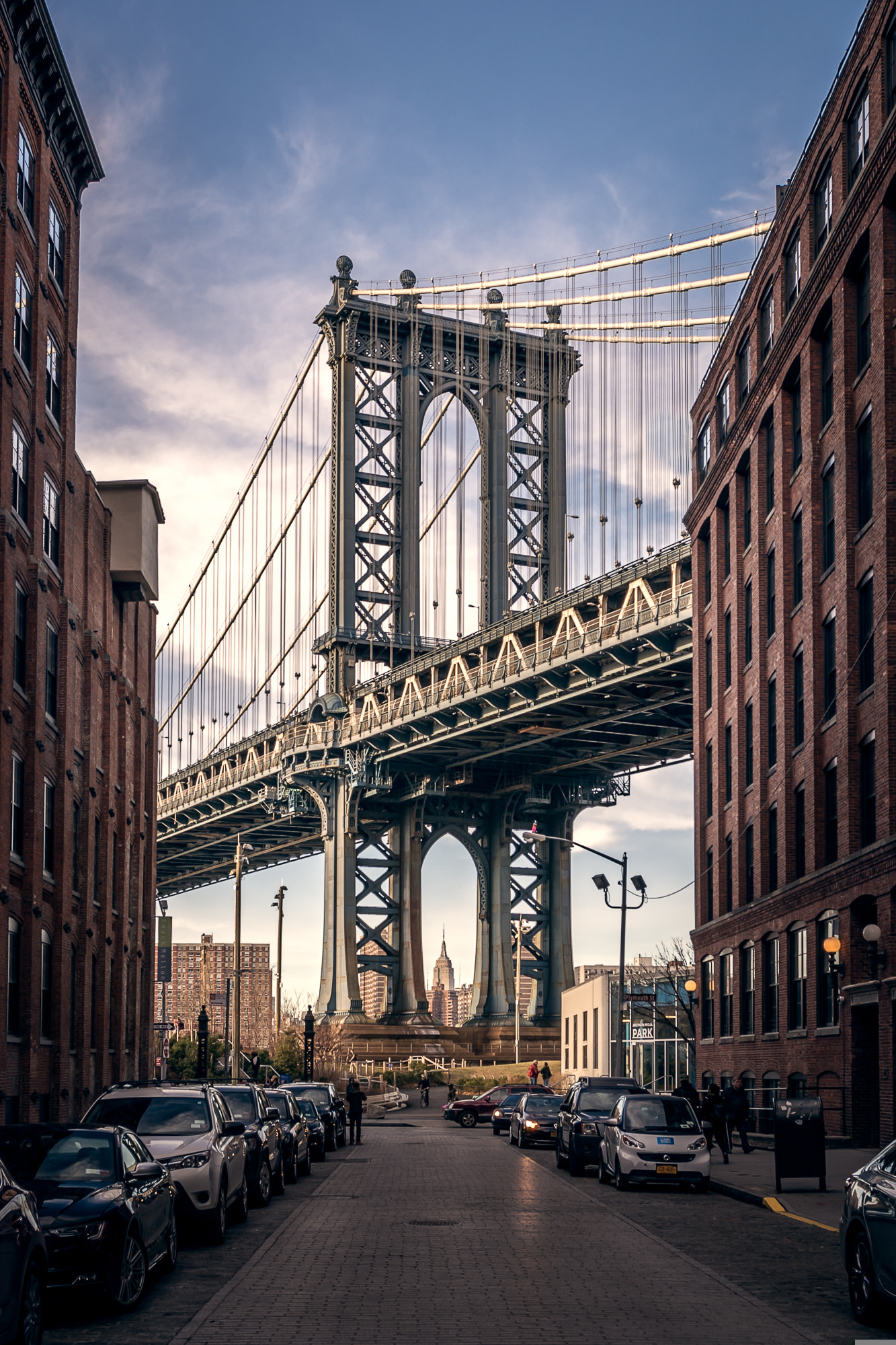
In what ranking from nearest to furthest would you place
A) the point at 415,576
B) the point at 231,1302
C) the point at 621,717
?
the point at 231,1302
the point at 621,717
the point at 415,576

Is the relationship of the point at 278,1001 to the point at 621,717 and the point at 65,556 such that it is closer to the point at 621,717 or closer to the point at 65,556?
the point at 621,717

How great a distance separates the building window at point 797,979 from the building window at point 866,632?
22.1 feet

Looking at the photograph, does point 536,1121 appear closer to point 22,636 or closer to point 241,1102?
point 22,636

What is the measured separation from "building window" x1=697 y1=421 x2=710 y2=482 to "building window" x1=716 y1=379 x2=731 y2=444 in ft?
→ 6.71

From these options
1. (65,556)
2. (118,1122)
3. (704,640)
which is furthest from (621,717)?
(118,1122)

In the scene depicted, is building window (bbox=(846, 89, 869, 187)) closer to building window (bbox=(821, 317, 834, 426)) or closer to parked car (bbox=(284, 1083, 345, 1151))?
building window (bbox=(821, 317, 834, 426))

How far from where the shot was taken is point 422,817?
3561 inches

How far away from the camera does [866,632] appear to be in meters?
33.1

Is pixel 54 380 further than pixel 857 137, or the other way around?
pixel 54 380

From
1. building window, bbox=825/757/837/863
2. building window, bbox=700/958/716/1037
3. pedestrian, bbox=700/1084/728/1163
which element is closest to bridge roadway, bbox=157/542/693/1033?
building window, bbox=700/958/716/1037

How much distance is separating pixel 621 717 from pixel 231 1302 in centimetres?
5741

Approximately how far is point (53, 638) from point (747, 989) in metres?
19.6

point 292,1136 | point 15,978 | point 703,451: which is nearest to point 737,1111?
point 292,1136

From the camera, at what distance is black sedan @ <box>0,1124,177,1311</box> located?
40.9ft
